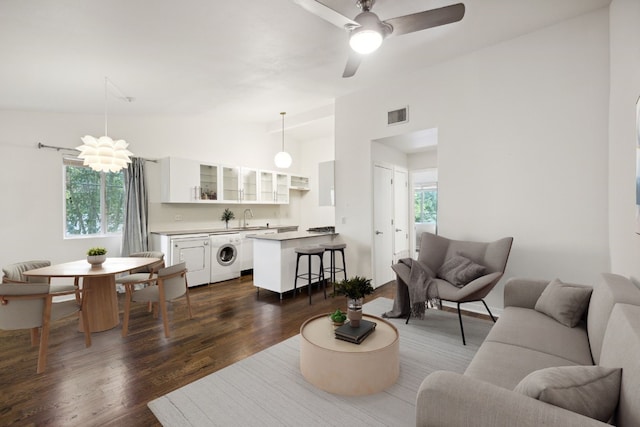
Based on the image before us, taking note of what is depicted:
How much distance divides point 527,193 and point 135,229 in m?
5.38

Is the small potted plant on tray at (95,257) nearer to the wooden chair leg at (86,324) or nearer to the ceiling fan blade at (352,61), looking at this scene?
the wooden chair leg at (86,324)

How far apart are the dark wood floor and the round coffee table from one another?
0.80m

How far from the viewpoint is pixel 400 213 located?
5594 mm

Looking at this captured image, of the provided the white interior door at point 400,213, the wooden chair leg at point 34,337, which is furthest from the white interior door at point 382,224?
the wooden chair leg at point 34,337

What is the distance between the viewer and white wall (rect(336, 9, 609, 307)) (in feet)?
9.55

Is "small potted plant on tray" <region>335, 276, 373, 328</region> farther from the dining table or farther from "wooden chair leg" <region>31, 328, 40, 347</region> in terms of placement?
"wooden chair leg" <region>31, 328, 40, 347</region>

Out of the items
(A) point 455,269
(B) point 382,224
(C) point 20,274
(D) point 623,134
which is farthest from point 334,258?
(C) point 20,274

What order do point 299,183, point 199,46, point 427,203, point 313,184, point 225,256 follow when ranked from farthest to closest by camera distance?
point 427,203
point 313,184
point 299,183
point 225,256
point 199,46

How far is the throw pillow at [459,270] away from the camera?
9.83 ft

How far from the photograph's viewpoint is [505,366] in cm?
156

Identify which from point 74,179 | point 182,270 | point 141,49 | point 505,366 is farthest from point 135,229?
point 505,366

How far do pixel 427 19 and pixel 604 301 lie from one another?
7.12ft

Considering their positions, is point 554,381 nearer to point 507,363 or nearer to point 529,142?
point 507,363

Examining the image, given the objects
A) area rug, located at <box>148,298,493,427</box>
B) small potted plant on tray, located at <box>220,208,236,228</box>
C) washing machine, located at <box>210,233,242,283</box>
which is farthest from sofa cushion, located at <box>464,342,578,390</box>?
small potted plant on tray, located at <box>220,208,236,228</box>
